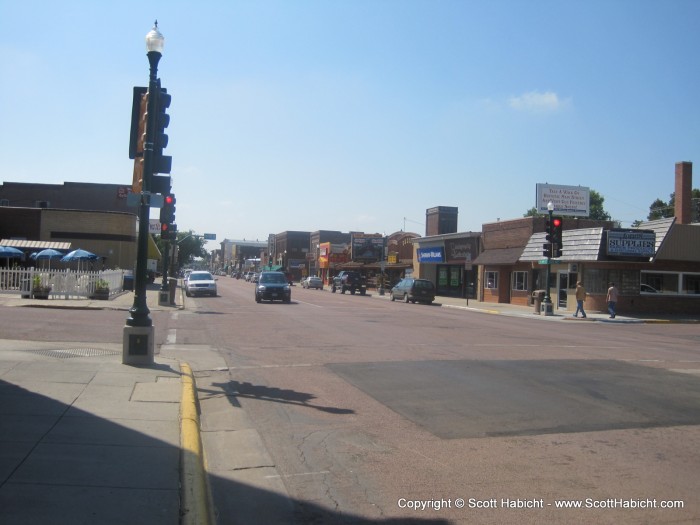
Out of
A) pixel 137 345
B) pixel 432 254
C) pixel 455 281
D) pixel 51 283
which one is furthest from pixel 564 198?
pixel 137 345

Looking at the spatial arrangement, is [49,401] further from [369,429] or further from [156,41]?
[156,41]

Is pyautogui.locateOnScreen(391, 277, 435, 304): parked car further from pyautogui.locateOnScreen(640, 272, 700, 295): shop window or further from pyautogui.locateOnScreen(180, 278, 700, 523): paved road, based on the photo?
pyautogui.locateOnScreen(180, 278, 700, 523): paved road

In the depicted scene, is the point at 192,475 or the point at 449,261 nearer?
the point at 192,475

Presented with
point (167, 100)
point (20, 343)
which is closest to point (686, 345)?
point (167, 100)

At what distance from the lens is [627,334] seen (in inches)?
913

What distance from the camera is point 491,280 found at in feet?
148

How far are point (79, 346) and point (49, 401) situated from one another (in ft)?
19.7

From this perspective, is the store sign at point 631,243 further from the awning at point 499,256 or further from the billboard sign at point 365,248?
the billboard sign at point 365,248

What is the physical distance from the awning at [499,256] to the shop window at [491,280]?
48.0 inches

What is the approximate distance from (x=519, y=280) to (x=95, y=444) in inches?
1503

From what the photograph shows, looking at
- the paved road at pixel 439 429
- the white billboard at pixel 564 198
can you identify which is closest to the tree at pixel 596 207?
the white billboard at pixel 564 198

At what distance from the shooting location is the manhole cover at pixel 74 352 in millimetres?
11739

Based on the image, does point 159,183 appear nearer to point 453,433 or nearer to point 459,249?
point 453,433

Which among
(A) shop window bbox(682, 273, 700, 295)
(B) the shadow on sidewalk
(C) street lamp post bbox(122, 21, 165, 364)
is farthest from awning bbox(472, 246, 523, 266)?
(B) the shadow on sidewalk
